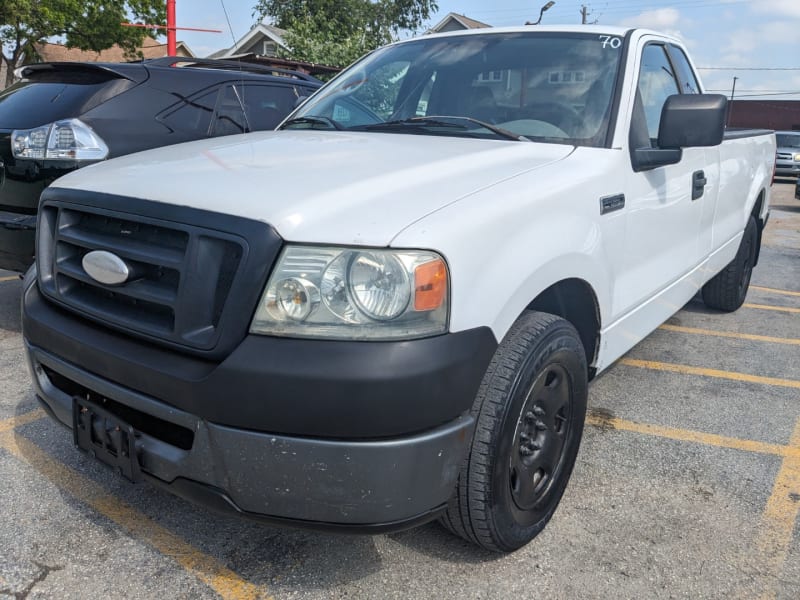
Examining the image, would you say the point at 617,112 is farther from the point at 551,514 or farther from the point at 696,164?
the point at 551,514

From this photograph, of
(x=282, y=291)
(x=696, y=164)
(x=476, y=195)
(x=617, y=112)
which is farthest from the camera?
(x=696, y=164)

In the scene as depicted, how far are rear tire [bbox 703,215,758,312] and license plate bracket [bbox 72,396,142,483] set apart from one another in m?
4.52

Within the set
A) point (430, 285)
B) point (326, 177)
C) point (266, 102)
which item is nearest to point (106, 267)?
point (326, 177)

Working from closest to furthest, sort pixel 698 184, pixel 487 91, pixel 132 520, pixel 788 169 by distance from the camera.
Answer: pixel 132 520 → pixel 487 91 → pixel 698 184 → pixel 788 169

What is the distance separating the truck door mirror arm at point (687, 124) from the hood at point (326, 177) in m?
0.43

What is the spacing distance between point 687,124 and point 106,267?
7.31 feet

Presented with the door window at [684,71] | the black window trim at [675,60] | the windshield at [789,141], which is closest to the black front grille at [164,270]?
the black window trim at [675,60]

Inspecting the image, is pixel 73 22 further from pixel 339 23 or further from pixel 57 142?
pixel 57 142

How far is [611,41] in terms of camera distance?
312 centimetres

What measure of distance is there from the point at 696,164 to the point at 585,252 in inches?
59.4

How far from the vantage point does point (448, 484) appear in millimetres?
1941

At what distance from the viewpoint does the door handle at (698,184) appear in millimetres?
3570

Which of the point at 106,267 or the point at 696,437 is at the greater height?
the point at 106,267

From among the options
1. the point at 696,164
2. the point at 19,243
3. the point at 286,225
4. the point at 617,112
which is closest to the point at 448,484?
the point at 286,225
